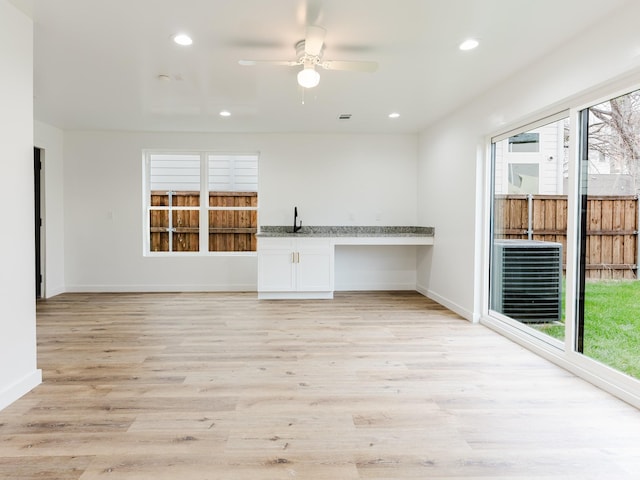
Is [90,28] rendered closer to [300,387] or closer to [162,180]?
[300,387]

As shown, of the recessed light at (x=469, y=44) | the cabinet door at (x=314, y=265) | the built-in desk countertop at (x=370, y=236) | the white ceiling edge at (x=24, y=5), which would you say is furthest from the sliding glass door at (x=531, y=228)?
the white ceiling edge at (x=24, y=5)

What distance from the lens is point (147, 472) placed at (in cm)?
163

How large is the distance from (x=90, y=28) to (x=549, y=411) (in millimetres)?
3801

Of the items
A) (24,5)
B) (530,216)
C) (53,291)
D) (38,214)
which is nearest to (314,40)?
(24,5)

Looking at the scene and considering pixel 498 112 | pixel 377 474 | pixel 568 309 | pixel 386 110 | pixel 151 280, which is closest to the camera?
pixel 377 474

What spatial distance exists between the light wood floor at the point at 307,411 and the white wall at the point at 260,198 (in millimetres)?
2019

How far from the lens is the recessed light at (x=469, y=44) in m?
2.71

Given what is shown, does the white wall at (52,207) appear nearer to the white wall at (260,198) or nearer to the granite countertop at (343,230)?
the white wall at (260,198)

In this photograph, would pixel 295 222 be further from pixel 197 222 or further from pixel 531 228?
pixel 531 228

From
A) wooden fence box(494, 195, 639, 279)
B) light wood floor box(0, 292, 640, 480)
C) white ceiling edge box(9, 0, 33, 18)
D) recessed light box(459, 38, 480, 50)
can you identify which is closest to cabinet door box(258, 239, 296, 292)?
light wood floor box(0, 292, 640, 480)

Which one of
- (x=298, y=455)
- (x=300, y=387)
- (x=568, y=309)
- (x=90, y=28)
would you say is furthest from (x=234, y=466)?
(x=90, y=28)

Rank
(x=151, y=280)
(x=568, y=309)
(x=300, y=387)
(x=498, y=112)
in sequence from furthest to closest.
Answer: (x=151, y=280), (x=498, y=112), (x=568, y=309), (x=300, y=387)

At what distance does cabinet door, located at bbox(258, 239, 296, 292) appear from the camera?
515 cm

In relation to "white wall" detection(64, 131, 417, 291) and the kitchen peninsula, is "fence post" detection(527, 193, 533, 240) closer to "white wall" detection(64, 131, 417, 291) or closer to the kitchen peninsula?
the kitchen peninsula
